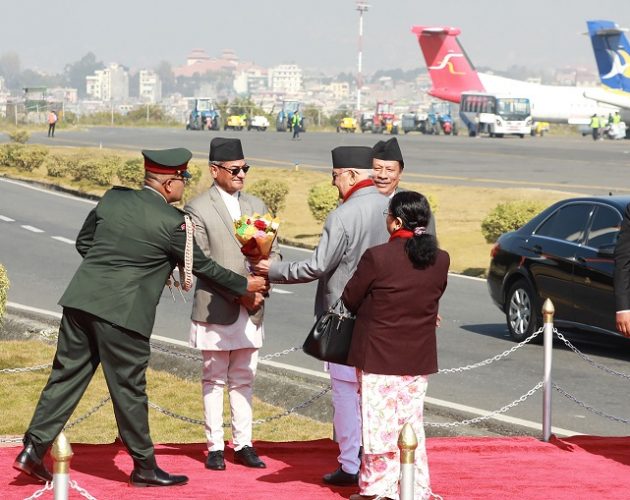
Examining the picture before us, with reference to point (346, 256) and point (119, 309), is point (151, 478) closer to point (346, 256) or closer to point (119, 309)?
point (119, 309)

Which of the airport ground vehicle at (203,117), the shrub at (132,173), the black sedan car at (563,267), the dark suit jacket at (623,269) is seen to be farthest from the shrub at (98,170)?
the airport ground vehicle at (203,117)

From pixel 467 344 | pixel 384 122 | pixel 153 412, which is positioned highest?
pixel 153 412

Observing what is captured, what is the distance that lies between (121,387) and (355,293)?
1.39 m

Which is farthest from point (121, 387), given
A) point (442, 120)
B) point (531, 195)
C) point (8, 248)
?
point (442, 120)

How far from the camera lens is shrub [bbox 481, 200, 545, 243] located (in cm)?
2381

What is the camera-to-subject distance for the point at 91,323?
7461mm

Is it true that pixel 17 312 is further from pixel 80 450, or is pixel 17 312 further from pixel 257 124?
pixel 257 124

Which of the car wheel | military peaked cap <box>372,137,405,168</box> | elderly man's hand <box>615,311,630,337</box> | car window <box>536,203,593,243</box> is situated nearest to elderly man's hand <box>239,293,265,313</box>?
military peaked cap <box>372,137,405,168</box>

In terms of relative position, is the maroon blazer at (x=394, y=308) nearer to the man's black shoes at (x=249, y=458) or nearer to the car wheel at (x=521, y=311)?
the man's black shoes at (x=249, y=458)

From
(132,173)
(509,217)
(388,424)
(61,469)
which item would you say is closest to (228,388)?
(388,424)

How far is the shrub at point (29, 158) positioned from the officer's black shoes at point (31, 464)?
40607 mm

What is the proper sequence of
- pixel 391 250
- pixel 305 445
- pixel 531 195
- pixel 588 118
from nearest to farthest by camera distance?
pixel 391 250
pixel 305 445
pixel 531 195
pixel 588 118

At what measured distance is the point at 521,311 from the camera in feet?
49.7

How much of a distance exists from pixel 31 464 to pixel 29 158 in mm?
40793
